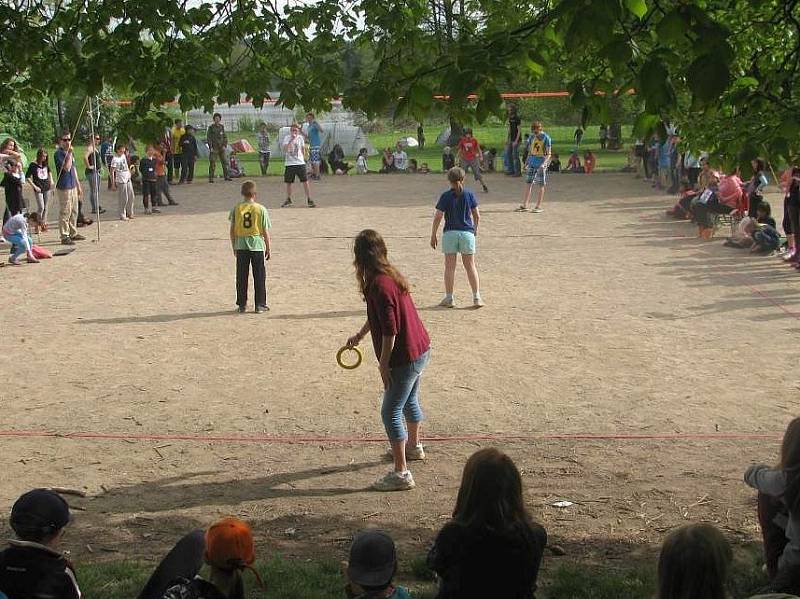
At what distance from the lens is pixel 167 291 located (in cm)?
1560

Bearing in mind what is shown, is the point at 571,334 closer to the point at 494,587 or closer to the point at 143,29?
the point at 143,29

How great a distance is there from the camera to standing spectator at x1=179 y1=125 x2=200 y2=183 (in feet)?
99.0

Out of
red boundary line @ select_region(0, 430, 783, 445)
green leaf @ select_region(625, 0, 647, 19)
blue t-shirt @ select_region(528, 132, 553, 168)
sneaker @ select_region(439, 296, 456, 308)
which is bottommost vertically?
red boundary line @ select_region(0, 430, 783, 445)

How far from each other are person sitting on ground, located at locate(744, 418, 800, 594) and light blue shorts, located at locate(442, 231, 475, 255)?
8226 millimetres

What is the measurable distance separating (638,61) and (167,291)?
35.0ft

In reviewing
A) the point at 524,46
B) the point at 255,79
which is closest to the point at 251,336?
the point at 255,79

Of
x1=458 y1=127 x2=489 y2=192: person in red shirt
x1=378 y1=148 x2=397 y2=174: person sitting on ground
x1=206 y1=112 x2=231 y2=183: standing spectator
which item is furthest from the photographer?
x1=378 y1=148 x2=397 y2=174: person sitting on ground

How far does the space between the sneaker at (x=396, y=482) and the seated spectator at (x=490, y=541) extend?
332 cm

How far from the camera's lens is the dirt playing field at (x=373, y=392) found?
25.1ft

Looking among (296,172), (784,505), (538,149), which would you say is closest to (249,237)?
(784,505)

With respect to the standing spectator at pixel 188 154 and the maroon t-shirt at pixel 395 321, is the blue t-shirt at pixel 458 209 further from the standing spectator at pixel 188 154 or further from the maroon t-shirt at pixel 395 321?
the standing spectator at pixel 188 154

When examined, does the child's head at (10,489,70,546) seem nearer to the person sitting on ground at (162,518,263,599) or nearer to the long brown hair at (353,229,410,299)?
the person sitting on ground at (162,518,263,599)

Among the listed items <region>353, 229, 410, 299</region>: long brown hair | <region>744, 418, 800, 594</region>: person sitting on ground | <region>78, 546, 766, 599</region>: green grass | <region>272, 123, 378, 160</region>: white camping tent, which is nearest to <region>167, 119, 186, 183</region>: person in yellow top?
<region>272, 123, 378, 160</region>: white camping tent

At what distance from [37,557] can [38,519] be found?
0.47 ft
